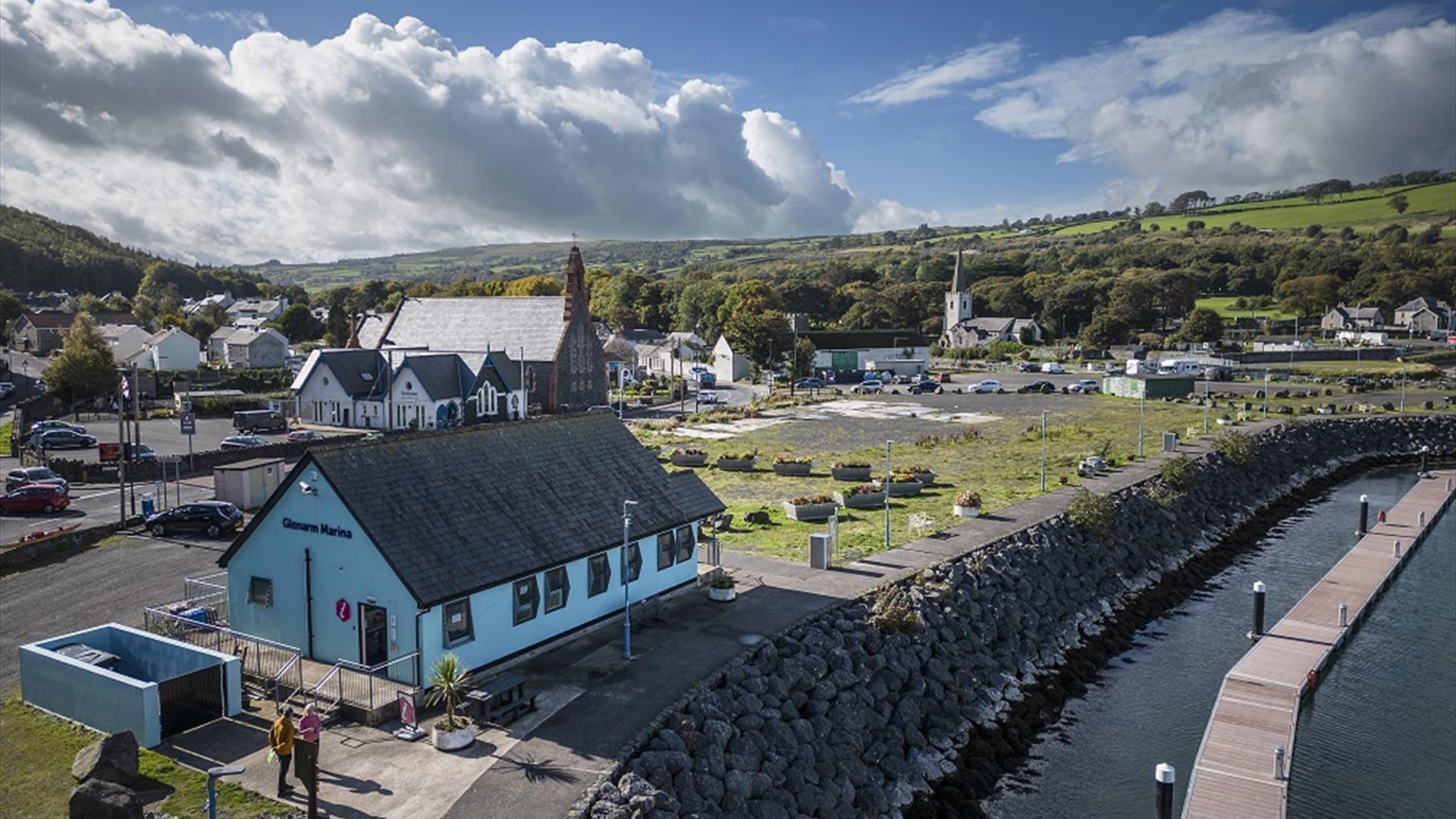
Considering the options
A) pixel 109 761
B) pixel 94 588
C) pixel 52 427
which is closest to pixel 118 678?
pixel 109 761

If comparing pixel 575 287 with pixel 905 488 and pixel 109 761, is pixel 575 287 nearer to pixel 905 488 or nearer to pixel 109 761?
pixel 905 488

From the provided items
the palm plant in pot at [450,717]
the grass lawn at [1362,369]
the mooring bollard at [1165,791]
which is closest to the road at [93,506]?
the palm plant in pot at [450,717]

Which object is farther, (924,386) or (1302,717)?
(924,386)

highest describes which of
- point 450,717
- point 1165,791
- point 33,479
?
point 33,479

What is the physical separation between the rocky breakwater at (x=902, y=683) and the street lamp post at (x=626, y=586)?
8.19 ft

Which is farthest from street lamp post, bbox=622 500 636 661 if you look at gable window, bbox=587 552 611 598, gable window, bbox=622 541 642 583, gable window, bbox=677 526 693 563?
gable window, bbox=677 526 693 563

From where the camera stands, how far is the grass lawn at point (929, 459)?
36.3 m

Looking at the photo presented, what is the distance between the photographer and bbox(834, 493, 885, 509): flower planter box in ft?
133

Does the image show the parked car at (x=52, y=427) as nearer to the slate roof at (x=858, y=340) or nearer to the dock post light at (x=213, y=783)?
the dock post light at (x=213, y=783)

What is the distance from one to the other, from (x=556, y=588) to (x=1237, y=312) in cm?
15962

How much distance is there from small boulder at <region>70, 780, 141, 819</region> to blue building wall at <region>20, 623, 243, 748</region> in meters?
2.96

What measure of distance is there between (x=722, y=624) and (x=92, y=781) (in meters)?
13.9

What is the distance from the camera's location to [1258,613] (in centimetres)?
3131

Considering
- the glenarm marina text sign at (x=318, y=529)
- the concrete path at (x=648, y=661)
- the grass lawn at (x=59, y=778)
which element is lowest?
the grass lawn at (x=59, y=778)
